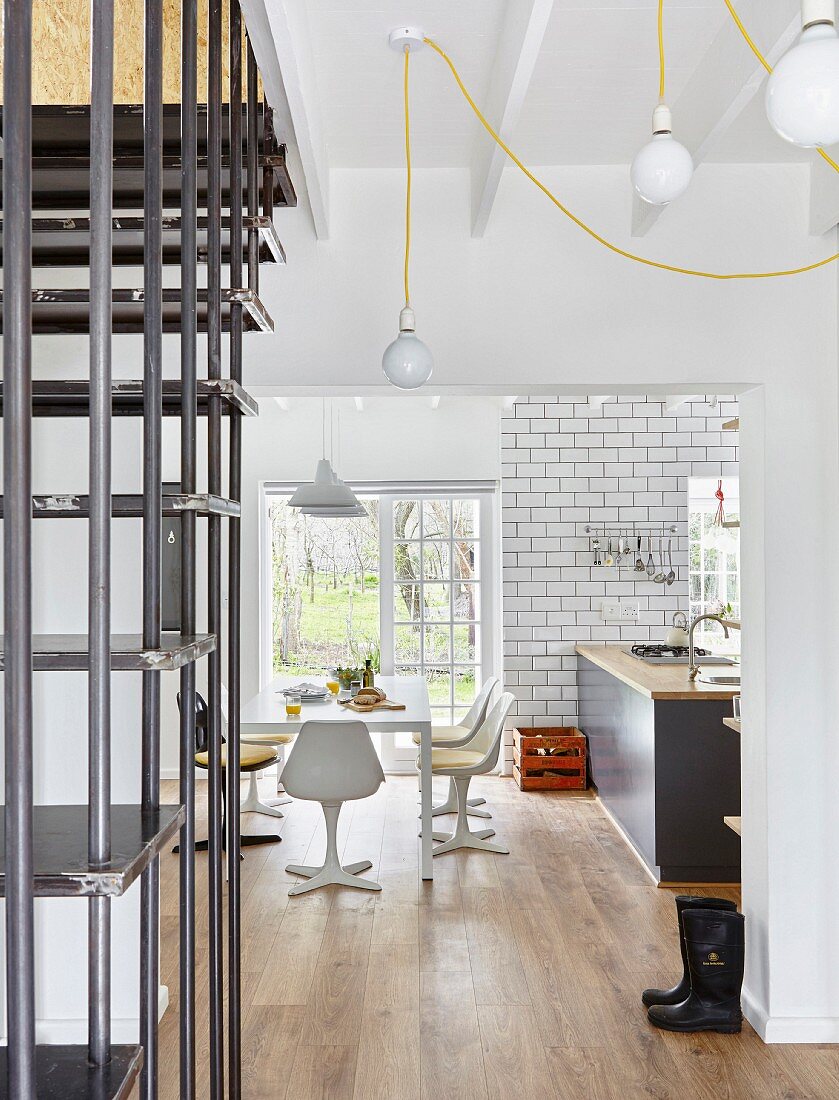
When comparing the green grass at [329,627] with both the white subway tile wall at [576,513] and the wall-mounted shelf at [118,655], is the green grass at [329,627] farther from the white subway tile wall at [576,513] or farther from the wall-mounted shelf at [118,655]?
the wall-mounted shelf at [118,655]

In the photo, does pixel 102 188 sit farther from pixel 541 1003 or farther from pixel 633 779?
pixel 633 779

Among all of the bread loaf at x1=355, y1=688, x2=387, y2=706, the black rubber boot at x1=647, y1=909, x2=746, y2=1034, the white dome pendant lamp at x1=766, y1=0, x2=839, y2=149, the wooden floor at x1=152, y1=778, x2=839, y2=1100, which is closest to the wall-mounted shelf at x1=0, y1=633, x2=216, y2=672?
the white dome pendant lamp at x1=766, y1=0, x2=839, y2=149

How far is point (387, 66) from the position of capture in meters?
2.32

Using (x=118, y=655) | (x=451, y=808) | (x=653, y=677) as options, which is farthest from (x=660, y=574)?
(x=118, y=655)

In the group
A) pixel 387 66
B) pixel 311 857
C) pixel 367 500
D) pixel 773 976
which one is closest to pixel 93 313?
pixel 387 66

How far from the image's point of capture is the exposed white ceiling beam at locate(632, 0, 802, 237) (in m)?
1.91

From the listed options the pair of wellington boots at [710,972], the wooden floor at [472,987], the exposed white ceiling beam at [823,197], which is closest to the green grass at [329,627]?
the wooden floor at [472,987]

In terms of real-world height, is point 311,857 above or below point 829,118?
below

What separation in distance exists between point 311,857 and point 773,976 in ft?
8.35

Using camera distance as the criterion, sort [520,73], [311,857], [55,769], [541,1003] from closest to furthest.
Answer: [520,73] → [55,769] → [541,1003] → [311,857]

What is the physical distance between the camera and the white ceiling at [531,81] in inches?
82.8

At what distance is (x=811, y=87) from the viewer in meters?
1.09

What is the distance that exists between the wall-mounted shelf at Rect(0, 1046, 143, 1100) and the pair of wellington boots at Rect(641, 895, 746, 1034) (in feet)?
7.56

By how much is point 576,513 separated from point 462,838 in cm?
256
